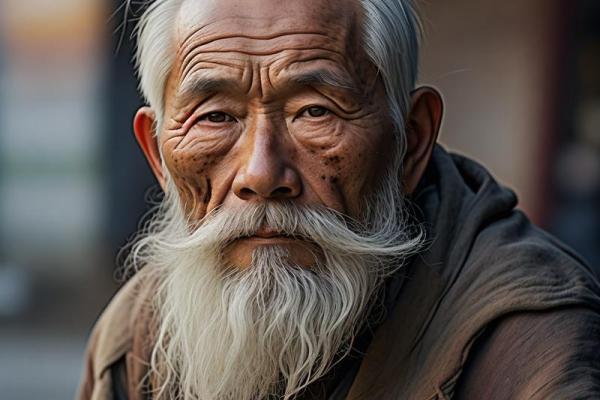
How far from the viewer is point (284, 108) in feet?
8.77

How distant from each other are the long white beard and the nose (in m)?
0.03

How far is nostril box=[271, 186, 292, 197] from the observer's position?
2.61 meters

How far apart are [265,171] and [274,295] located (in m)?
0.30

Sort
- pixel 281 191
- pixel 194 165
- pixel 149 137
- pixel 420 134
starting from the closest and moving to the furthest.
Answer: pixel 281 191, pixel 194 165, pixel 420 134, pixel 149 137

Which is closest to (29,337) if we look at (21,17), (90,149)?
(90,149)

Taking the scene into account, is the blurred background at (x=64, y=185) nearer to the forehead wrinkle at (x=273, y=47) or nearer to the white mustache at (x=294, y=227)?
the white mustache at (x=294, y=227)

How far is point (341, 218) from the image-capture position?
270 centimetres

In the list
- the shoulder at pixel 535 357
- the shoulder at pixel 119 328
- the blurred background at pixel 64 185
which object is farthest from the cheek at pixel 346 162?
the blurred background at pixel 64 185

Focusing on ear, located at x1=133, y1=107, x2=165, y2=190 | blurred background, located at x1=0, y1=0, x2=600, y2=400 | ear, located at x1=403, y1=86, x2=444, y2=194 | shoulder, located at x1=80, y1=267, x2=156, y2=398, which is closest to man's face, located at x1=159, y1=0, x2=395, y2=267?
ear, located at x1=403, y1=86, x2=444, y2=194

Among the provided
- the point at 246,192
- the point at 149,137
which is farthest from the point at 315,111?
the point at 149,137

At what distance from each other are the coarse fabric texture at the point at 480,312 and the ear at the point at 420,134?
0.08 m

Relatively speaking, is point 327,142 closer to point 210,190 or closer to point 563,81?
point 210,190

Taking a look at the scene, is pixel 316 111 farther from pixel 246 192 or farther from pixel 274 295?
pixel 274 295

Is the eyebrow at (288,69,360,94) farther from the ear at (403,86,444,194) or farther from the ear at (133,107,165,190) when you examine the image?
the ear at (133,107,165,190)
